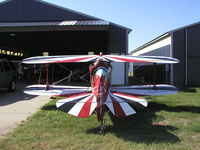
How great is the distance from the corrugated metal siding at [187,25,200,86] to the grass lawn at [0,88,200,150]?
8.92 metres

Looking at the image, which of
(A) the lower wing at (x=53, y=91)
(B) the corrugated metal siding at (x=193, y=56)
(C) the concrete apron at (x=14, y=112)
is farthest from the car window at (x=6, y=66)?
(B) the corrugated metal siding at (x=193, y=56)

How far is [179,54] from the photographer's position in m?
15.5

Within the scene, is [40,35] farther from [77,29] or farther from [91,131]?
[91,131]

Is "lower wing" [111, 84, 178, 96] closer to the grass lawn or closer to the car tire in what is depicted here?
the grass lawn

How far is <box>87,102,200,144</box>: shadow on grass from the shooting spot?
480cm

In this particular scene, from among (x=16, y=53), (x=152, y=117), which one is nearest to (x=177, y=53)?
(x=152, y=117)

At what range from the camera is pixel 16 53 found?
2986 cm

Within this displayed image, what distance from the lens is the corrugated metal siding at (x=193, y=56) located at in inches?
614

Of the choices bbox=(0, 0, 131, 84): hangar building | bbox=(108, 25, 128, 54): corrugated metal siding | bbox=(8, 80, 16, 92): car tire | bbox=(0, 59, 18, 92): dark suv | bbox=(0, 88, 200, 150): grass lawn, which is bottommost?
bbox=(0, 88, 200, 150): grass lawn

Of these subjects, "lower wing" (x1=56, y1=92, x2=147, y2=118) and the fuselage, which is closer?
"lower wing" (x1=56, y1=92, x2=147, y2=118)

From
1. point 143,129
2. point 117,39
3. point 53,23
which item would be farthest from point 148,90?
point 53,23

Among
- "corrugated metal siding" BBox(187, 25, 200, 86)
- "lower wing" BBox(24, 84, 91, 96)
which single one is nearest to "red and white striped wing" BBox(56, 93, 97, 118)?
"lower wing" BBox(24, 84, 91, 96)

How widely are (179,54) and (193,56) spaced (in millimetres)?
1036

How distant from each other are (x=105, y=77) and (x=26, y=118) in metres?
2.74
